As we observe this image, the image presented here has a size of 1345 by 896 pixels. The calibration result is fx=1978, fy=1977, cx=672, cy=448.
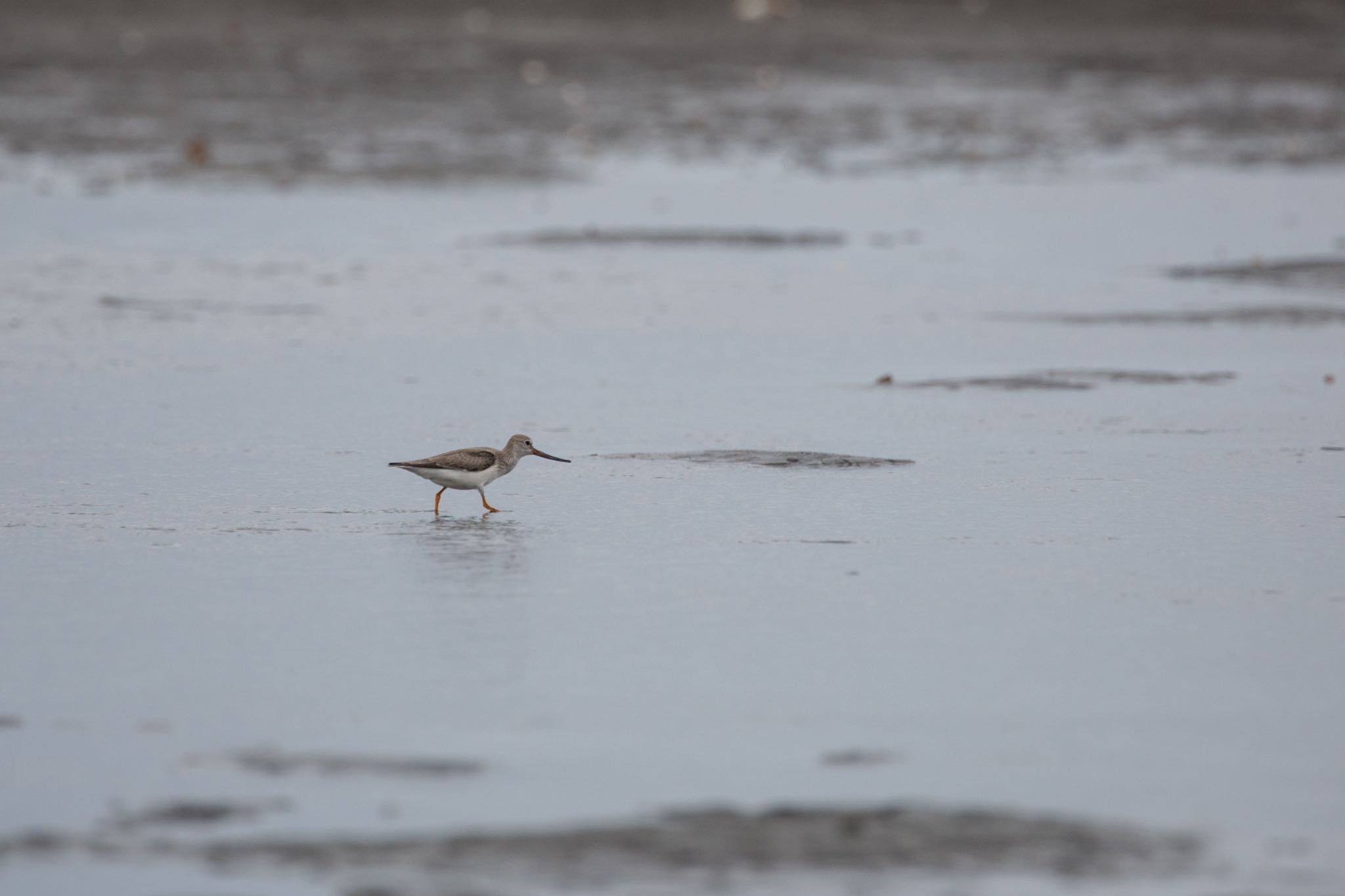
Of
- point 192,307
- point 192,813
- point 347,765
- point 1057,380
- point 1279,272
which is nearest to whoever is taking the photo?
point 192,813

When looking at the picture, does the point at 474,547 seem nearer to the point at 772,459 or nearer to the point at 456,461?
the point at 456,461

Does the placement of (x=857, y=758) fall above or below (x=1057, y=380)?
below

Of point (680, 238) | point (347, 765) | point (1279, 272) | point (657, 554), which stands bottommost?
point (347, 765)

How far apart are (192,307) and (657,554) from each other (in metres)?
6.97

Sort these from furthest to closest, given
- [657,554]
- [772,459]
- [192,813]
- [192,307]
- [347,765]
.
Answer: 1. [192,307]
2. [772,459]
3. [657,554]
4. [347,765]
5. [192,813]

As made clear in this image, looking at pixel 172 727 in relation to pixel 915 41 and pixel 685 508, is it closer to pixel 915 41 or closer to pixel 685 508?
pixel 685 508

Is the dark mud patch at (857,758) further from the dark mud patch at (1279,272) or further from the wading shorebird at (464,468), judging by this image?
the dark mud patch at (1279,272)

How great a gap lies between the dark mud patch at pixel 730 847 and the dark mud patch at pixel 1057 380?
6.36 m

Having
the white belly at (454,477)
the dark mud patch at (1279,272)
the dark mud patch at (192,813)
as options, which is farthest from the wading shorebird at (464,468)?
the dark mud patch at (1279,272)

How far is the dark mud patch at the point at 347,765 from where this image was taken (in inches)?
204

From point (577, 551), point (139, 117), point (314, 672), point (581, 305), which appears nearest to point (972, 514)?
point (577, 551)

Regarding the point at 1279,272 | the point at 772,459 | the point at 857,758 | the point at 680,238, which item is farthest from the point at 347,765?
the point at 680,238

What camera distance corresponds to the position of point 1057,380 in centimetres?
1123

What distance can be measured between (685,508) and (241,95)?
21493mm
